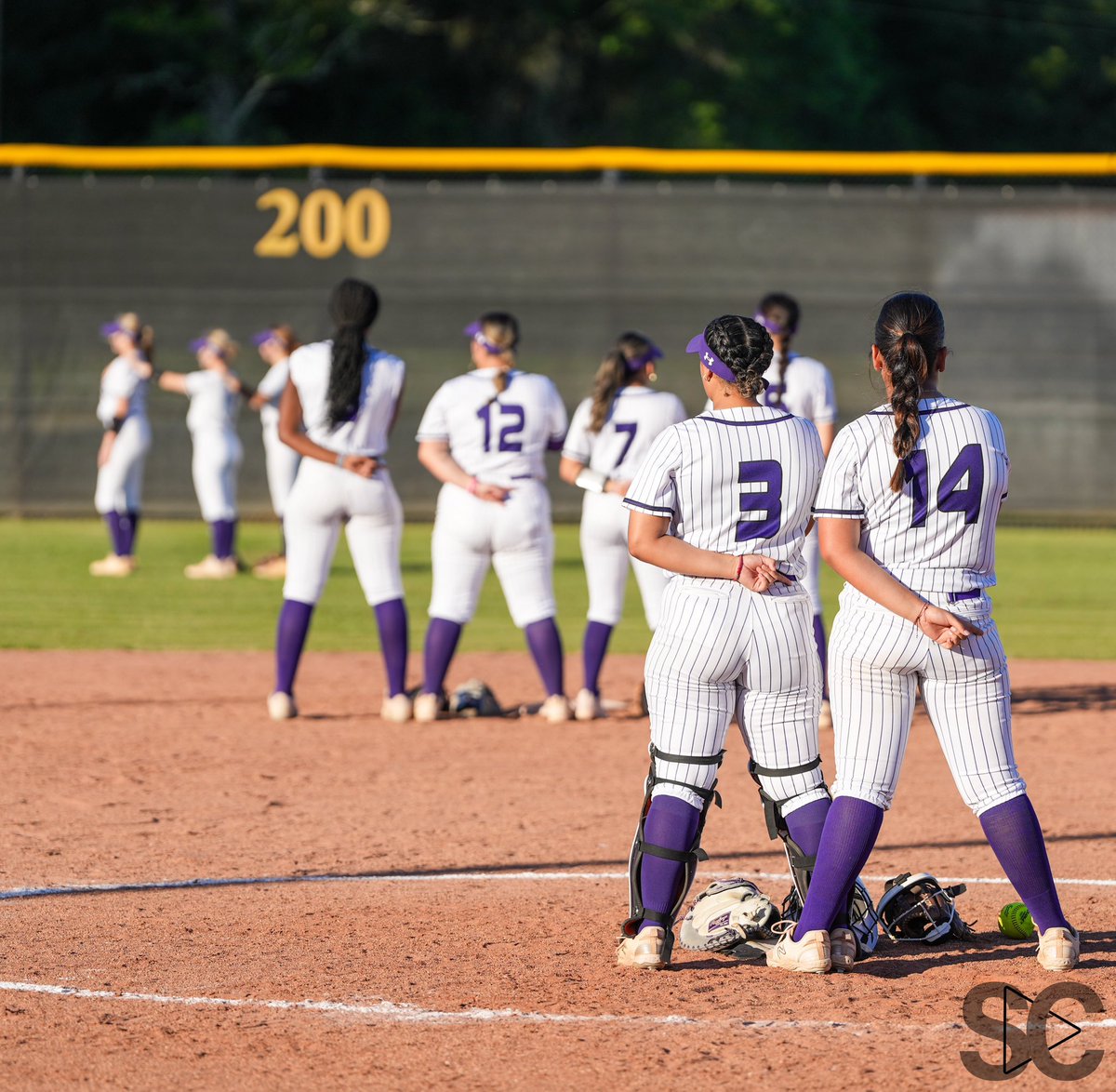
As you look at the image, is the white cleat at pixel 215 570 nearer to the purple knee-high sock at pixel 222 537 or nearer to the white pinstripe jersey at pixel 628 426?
the purple knee-high sock at pixel 222 537

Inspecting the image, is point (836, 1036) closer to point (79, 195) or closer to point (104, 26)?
point (79, 195)

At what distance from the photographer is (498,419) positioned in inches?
337

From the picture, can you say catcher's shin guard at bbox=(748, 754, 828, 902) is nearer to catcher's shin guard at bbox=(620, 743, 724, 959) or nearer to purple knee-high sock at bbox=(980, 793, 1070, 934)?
catcher's shin guard at bbox=(620, 743, 724, 959)

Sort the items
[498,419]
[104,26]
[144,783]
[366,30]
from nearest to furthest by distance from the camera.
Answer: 1. [144,783]
2. [498,419]
3. [104,26]
4. [366,30]

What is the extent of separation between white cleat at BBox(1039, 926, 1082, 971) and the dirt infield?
1.9 inches

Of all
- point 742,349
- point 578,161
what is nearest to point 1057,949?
point 742,349

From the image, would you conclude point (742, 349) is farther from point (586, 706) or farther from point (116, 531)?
point (116, 531)

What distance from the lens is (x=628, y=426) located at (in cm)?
852

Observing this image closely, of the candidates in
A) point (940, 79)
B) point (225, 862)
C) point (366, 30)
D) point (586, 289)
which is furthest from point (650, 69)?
point (225, 862)

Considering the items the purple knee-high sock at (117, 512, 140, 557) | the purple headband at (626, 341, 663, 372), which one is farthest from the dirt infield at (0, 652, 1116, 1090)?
the purple knee-high sock at (117, 512, 140, 557)

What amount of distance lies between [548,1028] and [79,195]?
1656 centimetres

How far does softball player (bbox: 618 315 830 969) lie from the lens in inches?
189

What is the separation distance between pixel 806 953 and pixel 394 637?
4.32 metres

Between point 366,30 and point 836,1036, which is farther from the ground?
point 366,30
